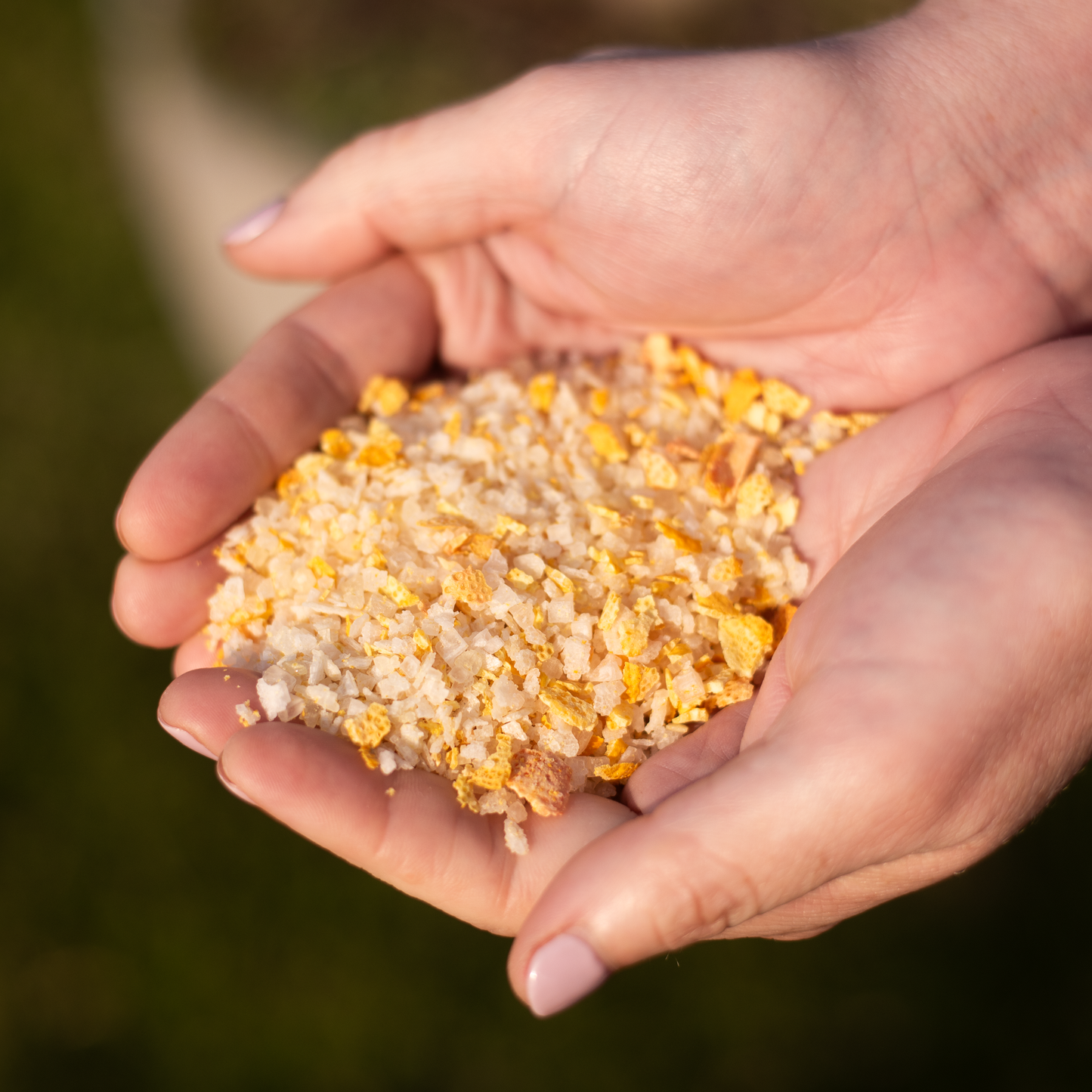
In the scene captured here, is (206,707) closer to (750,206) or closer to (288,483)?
(288,483)

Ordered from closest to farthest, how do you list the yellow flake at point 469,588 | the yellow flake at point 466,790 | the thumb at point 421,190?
1. the yellow flake at point 466,790
2. the yellow flake at point 469,588
3. the thumb at point 421,190

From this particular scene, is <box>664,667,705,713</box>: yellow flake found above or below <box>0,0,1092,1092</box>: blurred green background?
above

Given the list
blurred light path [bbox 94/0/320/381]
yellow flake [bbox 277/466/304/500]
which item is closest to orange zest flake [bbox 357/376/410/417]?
yellow flake [bbox 277/466/304/500]

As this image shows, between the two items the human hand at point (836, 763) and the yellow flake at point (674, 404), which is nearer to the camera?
the human hand at point (836, 763)

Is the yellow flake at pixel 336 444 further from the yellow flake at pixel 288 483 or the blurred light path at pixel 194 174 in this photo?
the blurred light path at pixel 194 174

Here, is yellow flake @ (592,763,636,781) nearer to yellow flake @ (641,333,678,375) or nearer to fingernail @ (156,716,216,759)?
fingernail @ (156,716,216,759)

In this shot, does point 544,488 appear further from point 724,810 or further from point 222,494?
point 724,810

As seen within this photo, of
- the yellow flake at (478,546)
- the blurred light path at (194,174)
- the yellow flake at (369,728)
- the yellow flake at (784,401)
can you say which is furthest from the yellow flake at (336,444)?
the blurred light path at (194,174)
